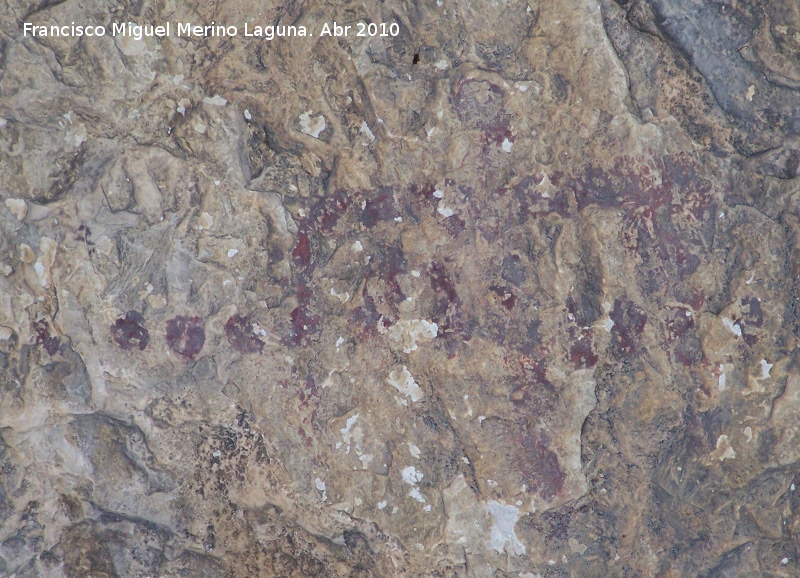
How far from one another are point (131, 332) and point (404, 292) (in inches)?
42.7

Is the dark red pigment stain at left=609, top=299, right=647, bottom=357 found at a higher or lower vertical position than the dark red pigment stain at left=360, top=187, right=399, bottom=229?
lower

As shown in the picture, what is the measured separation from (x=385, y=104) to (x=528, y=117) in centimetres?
55

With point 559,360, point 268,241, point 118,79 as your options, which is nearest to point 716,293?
point 559,360

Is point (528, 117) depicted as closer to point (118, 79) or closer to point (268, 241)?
point (268, 241)

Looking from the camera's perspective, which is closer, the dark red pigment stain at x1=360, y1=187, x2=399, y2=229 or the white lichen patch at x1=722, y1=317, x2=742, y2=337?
the white lichen patch at x1=722, y1=317, x2=742, y2=337

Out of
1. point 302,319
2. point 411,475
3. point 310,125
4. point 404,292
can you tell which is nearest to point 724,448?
point 411,475

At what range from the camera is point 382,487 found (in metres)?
2.51

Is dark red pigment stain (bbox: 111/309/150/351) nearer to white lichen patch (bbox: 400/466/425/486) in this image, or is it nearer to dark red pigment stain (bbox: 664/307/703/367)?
white lichen patch (bbox: 400/466/425/486)

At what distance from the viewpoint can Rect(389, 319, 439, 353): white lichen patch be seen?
247 centimetres

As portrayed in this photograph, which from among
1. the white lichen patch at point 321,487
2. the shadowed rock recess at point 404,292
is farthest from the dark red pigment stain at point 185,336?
the white lichen patch at point 321,487

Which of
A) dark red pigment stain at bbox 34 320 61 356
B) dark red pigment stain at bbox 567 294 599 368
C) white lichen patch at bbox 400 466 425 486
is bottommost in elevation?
white lichen patch at bbox 400 466 425 486

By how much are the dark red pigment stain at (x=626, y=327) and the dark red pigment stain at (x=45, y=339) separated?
85.2 inches

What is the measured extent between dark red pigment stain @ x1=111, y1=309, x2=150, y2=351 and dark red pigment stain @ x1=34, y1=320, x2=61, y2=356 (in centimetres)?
23

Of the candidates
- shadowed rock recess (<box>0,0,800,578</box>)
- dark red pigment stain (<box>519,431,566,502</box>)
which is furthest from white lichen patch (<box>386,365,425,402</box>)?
dark red pigment stain (<box>519,431,566,502</box>)
